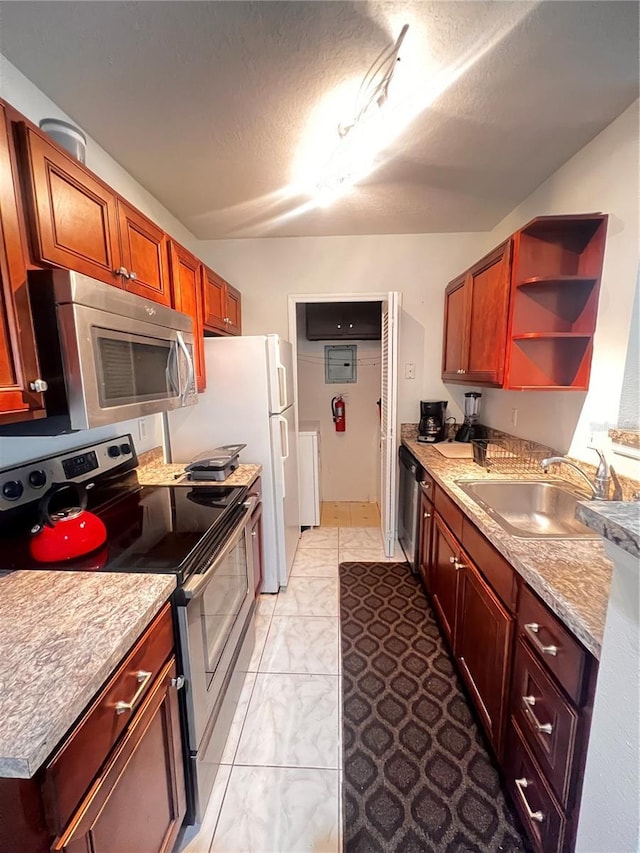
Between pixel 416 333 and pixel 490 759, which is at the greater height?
pixel 416 333

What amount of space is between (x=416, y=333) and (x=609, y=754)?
2612 millimetres

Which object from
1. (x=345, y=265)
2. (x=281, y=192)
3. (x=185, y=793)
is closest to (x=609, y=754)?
(x=185, y=793)

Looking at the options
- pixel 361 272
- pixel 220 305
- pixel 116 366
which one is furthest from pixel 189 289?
pixel 361 272

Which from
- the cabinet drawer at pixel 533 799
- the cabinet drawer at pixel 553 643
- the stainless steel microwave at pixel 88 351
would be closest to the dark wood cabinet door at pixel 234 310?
the stainless steel microwave at pixel 88 351

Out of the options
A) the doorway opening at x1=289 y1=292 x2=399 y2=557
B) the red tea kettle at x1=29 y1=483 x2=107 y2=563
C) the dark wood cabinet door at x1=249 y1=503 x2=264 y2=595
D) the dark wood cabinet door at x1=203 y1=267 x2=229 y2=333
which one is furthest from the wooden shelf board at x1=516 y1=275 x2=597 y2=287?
the red tea kettle at x1=29 y1=483 x2=107 y2=563

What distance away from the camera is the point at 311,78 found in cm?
127

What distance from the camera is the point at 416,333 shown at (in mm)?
2846

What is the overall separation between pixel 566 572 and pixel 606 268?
4.43 feet

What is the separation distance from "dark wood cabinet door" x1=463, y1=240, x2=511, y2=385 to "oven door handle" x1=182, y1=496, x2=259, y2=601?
147 centimetres

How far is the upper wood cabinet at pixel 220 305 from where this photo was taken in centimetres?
211

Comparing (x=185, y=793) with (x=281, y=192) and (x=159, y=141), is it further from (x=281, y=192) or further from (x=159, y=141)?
(x=281, y=192)

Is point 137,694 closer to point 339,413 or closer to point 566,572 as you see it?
point 566,572

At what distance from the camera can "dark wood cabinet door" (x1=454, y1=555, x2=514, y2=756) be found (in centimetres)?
116

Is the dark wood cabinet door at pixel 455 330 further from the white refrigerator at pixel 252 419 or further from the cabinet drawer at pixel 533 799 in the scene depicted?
the cabinet drawer at pixel 533 799
